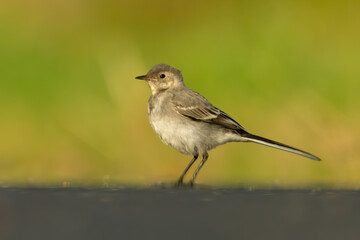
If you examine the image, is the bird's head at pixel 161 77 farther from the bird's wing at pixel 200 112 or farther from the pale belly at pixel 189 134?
the pale belly at pixel 189 134

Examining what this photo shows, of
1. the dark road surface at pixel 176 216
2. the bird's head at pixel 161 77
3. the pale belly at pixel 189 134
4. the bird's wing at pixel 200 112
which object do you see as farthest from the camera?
the bird's head at pixel 161 77

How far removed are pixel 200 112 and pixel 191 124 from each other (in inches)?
10.2

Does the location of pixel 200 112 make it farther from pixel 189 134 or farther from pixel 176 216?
pixel 176 216

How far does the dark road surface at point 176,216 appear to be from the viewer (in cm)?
192

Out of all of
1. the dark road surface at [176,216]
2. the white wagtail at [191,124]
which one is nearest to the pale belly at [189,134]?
the white wagtail at [191,124]

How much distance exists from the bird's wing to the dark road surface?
5.79 metres

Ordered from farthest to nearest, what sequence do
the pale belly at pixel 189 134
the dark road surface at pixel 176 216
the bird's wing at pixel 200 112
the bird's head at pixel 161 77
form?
the bird's head at pixel 161 77, the bird's wing at pixel 200 112, the pale belly at pixel 189 134, the dark road surface at pixel 176 216

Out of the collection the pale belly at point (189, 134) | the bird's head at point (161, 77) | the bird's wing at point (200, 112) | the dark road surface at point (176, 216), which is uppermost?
the bird's head at point (161, 77)

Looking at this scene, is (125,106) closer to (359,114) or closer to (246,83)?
(246,83)

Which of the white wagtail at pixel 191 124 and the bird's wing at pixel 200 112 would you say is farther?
the bird's wing at pixel 200 112

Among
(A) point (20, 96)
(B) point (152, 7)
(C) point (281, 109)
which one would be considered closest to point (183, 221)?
(C) point (281, 109)

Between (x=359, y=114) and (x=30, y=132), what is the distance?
14.7ft

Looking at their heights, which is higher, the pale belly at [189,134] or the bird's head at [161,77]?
the bird's head at [161,77]

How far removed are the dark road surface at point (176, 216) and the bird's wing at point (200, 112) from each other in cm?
579
